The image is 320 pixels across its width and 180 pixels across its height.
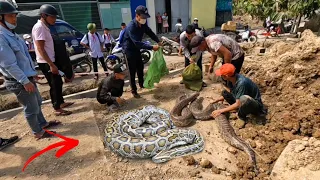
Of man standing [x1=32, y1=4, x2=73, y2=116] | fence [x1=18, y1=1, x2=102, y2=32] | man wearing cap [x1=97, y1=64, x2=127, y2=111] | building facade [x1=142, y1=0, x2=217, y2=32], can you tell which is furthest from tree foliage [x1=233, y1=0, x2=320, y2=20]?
fence [x1=18, y1=1, x2=102, y2=32]

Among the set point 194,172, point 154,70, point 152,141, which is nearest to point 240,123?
point 194,172

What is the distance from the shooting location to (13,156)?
3.48 meters

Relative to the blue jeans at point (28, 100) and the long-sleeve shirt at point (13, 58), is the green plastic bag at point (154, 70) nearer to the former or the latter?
the blue jeans at point (28, 100)

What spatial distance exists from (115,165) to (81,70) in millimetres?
6257

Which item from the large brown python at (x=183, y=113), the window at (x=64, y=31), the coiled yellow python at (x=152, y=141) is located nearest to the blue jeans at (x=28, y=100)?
the coiled yellow python at (x=152, y=141)

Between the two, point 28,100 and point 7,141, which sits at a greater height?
point 28,100

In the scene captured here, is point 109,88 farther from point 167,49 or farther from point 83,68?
point 167,49

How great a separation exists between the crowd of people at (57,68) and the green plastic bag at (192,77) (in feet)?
0.77

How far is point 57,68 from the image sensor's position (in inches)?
170

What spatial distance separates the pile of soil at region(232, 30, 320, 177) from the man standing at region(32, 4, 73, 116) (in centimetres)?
373

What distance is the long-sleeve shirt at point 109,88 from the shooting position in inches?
185

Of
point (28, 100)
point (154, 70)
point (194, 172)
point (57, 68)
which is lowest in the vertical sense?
point (194, 172)

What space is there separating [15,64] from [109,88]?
1.97 m

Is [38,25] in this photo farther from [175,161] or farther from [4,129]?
[175,161]
